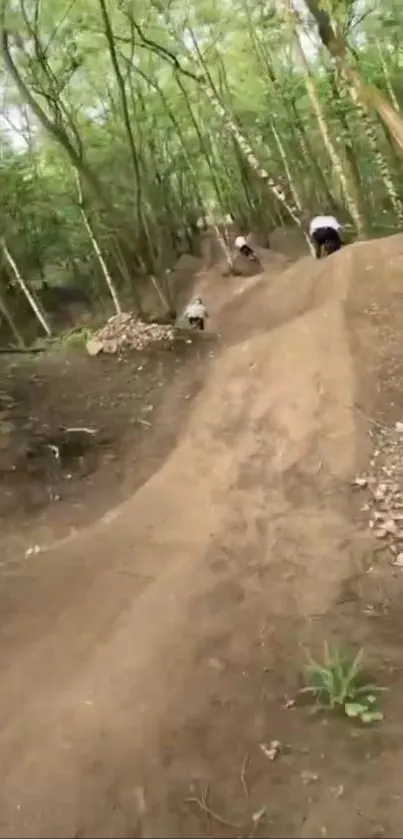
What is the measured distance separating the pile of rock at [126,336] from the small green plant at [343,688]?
7.78 meters

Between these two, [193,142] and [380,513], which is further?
[193,142]

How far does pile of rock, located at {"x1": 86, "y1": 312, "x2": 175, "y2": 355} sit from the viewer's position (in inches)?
506

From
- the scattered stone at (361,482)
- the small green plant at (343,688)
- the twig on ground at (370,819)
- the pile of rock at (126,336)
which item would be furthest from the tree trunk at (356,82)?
the twig on ground at (370,819)

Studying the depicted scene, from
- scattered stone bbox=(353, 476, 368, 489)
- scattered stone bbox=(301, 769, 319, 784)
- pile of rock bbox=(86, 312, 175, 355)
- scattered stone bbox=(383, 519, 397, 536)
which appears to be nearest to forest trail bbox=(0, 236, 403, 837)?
scattered stone bbox=(301, 769, 319, 784)

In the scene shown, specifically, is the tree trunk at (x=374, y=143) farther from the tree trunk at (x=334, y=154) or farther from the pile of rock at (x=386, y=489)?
the pile of rock at (x=386, y=489)

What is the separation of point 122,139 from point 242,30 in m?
4.77

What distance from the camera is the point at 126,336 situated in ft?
42.9

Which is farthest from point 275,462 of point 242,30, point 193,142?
point 193,142

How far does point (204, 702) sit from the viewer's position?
17.9ft

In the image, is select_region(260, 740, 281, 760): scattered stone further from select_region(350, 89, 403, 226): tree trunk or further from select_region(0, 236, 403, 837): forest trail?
select_region(350, 89, 403, 226): tree trunk

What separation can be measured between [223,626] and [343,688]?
3.67 ft

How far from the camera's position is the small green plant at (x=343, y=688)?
17.8ft

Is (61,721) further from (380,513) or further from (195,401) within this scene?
(195,401)

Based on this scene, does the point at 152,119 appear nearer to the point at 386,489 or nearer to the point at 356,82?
the point at 356,82
